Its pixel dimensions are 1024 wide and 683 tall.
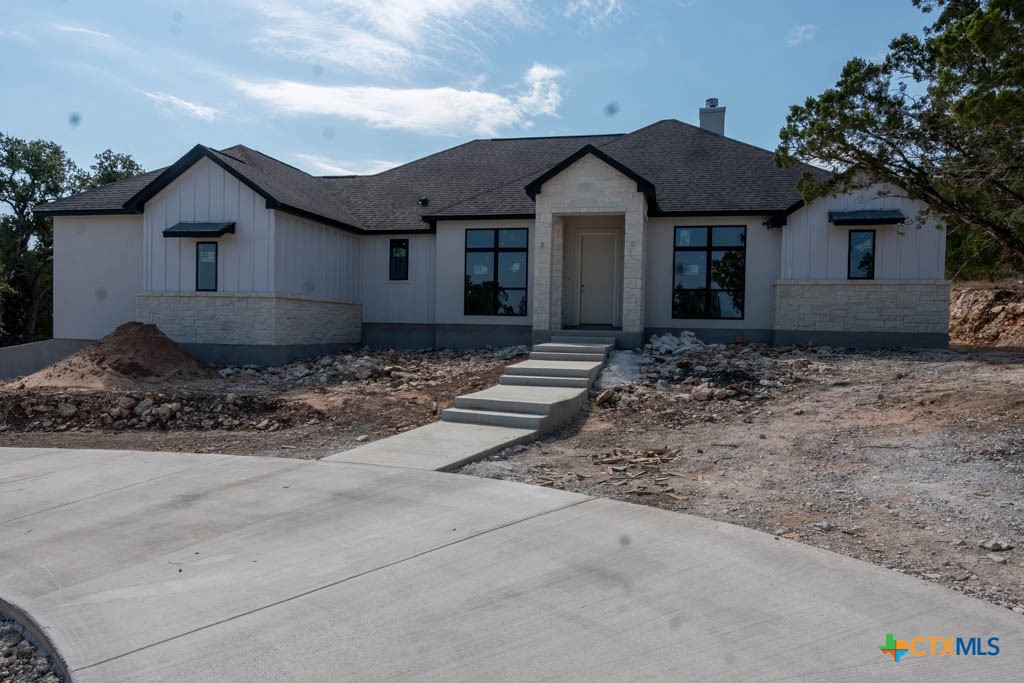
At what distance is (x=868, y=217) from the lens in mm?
15734

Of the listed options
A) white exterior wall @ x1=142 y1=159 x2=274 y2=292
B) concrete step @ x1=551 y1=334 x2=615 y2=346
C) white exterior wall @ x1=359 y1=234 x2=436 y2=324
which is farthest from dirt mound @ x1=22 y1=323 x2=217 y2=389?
concrete step @ x1=551 y1=334 x2=615 y2=346

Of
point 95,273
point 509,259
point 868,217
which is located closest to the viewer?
point 868,217

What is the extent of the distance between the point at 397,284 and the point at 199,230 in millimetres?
5416

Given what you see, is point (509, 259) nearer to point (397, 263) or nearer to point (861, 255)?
point (397, 263)

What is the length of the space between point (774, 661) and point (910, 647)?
2.35 feet

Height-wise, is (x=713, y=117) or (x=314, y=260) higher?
(x=713, y=117)

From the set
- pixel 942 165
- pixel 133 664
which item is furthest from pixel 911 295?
pixel 133 664

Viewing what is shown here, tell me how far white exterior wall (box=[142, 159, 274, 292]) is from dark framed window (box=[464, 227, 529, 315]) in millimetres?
5040

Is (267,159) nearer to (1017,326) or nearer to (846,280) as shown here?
(846,280)

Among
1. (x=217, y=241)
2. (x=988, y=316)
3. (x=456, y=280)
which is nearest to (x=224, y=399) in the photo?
(x=217, y=241)

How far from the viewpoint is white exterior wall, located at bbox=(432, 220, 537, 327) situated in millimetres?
18172

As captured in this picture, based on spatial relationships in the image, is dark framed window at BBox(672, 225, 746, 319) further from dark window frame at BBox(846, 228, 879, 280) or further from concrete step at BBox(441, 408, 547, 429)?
concrete step at BBox(441, 408, 547, 429)

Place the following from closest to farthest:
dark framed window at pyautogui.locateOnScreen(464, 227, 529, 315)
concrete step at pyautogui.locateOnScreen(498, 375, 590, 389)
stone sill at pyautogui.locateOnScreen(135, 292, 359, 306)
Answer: concrete step at pyautogui.locateOnScreen(498, 375, 590, 389) → stone sill at pyautogui.locateOnScreen(135, 292, 359, 306) → dark framed window at pyautogui.locateOnScreen(464, 227, 529, 315)

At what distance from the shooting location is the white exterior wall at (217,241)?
16469 mm
